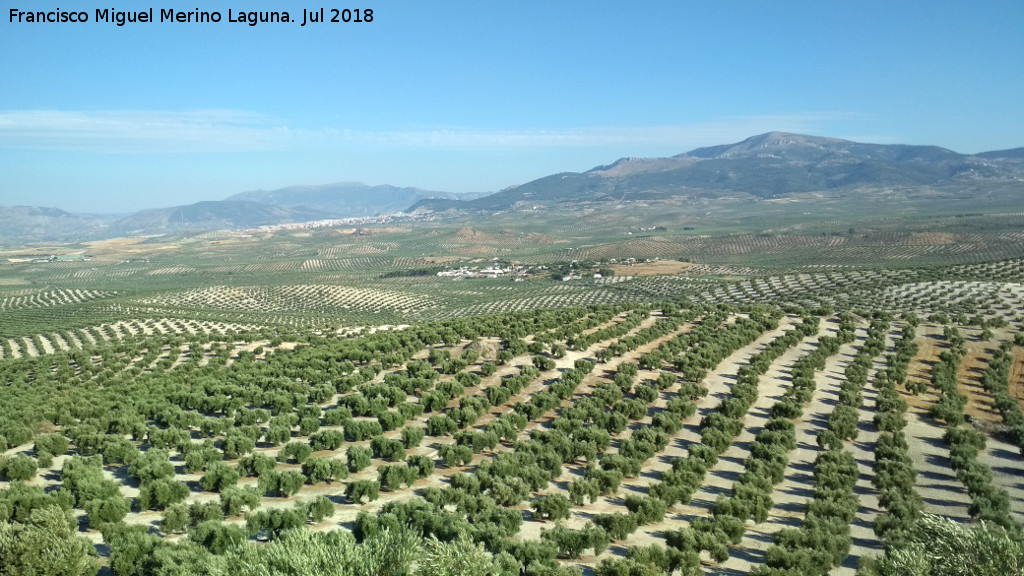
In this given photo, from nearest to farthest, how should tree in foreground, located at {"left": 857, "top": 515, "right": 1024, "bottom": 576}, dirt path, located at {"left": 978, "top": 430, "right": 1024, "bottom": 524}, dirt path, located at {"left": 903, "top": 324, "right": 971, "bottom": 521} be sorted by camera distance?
tree in foreground, located at {"left": 857, "top": 515, "right": 1024, "bottom": 576} < dirt path, located at {"left": 903, "top": 324, "right": 971, "bottom": 521} < dirt path, located at {"left": 978, "top": 430, "right": 1024, "bottom": 524}

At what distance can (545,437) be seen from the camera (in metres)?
23.4

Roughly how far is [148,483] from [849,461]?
22.3m

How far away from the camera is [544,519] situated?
693 inches

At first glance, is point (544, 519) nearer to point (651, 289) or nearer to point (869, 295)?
point (869, 295)

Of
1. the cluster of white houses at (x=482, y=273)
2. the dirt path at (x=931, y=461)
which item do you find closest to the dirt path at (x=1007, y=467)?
the dirt path at (x=931, y=461)

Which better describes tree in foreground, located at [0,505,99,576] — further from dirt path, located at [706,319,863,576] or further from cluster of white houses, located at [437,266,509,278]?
cluster of white houses, located at [437,266,509,278]

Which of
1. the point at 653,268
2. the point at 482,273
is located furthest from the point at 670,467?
the point at 482,273

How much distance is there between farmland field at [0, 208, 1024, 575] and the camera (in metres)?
15.7

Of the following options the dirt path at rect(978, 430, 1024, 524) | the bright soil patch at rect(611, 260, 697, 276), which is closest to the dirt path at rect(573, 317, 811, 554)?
the dirt path at rect(978, 430, 1024, 524)

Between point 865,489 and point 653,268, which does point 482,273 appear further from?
point 865,489

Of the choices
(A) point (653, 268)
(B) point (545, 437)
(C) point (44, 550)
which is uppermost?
(C) point (44, 550)

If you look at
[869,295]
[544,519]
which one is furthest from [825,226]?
[544,519]

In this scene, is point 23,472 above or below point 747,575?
above

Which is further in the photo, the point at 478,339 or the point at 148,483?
the point at 478,339
